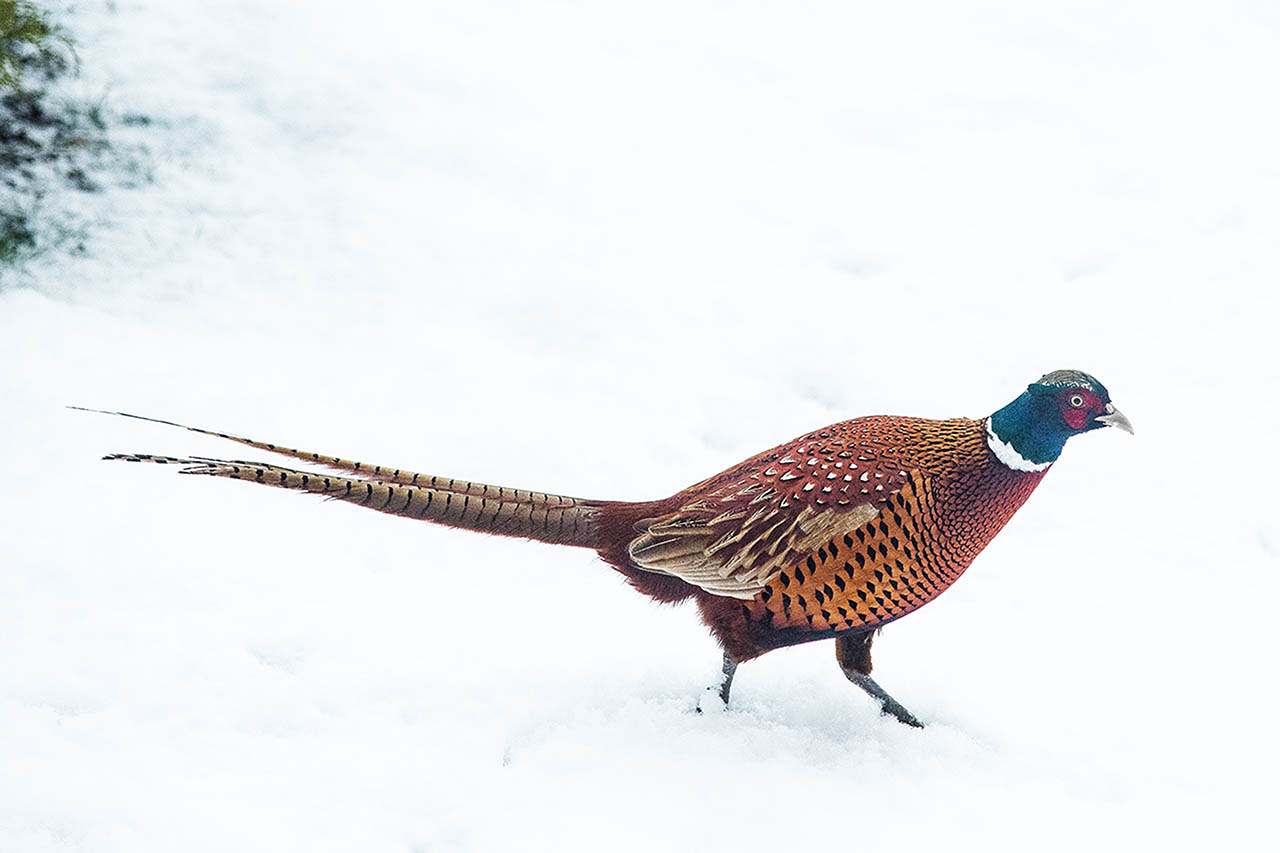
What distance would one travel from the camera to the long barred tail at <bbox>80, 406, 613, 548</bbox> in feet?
7.95

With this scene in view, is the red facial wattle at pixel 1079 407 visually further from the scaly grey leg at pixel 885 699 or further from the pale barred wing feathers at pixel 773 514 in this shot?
the scaly grey leg at pixel 885 699

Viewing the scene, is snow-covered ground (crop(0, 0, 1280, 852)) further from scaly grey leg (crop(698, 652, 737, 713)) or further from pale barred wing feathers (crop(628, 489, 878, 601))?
pale barred wing feathers (crop(628, 489, 878, 601))

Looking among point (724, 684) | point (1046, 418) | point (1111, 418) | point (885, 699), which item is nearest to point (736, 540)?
point (724, 684)

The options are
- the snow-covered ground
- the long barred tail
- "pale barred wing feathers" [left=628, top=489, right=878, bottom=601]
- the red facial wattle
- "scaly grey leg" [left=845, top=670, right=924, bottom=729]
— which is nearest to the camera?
the long barred tail

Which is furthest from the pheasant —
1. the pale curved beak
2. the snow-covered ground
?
the snow-covered ground

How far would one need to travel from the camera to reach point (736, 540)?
2715mm

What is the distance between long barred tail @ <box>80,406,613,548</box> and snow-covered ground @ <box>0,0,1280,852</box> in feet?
1.05

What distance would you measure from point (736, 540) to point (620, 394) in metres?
1.90

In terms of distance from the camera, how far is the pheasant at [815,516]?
2.64 metres

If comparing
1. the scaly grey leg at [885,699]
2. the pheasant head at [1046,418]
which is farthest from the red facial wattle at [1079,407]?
the scaly grey leg at [885,699]

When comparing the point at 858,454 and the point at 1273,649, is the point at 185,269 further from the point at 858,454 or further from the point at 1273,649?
the point at 1273,649

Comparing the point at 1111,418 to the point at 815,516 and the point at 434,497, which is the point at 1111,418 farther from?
the point at 434,497

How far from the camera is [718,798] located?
8.23ft

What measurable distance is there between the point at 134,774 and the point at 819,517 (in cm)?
150
